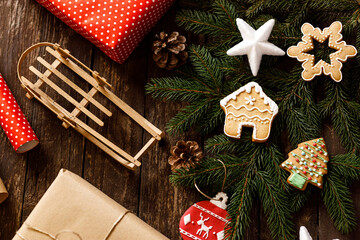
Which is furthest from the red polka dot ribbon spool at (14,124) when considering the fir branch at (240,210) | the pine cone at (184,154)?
the fir branch at (240,210)

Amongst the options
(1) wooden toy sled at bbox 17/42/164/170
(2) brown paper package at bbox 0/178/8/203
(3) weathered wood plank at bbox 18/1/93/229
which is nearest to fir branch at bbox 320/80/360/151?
(1) wooden toy sled at bbox 17/42/164/170

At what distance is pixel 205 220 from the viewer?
1.18 m

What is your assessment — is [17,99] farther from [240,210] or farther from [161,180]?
[240,210]

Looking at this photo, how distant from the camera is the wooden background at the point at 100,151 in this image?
1303 millimetres

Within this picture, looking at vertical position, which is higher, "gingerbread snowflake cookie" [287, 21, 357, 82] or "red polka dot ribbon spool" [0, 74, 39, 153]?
"gingerbread snowflake cookie" [287, 21, 357, 82]

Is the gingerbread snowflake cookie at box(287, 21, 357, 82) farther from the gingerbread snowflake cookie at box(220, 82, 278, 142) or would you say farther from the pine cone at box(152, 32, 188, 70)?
the pine cone at box(152, 32, 188, 70)

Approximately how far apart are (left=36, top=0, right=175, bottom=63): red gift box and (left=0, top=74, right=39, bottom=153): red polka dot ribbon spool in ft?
1.10

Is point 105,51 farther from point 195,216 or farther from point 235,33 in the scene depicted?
point 195,216

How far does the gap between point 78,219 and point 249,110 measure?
1.94 feet

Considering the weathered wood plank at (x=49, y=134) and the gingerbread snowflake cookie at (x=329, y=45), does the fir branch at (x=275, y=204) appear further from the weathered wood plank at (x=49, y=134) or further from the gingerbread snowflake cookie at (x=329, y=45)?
the weathered wood plank at (x=49, y=134)

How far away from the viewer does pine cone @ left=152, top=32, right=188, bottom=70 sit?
129 cm

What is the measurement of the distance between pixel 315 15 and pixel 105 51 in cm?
69

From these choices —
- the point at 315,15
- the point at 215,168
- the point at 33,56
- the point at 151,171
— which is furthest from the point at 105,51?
the point at 315,15

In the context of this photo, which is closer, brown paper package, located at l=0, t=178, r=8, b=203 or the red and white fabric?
the red and white fabric
